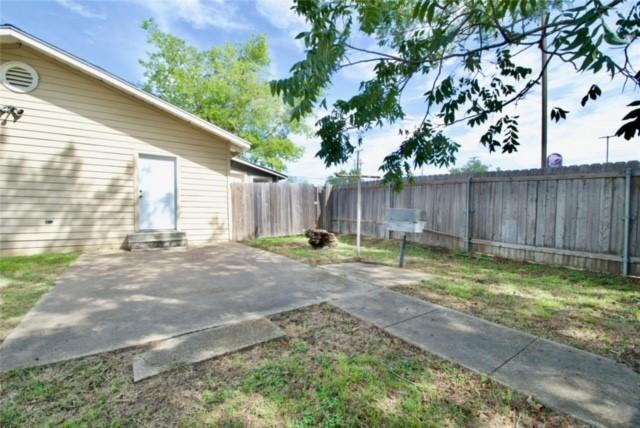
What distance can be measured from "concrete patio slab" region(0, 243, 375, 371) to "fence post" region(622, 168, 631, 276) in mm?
3762

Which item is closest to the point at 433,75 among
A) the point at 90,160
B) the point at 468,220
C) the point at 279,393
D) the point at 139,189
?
the point at 279,393

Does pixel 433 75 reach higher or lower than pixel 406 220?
higher

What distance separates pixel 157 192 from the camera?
6.62 meters

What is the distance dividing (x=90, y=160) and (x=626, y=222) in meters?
9.18

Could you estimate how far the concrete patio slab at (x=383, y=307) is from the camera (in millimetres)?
2723

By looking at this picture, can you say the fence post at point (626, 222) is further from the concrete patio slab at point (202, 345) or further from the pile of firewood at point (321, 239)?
the concrete patio slab at point (202, 345)

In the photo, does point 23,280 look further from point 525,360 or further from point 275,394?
point 525,360

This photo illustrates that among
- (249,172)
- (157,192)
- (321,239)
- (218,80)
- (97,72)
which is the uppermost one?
(218,80)

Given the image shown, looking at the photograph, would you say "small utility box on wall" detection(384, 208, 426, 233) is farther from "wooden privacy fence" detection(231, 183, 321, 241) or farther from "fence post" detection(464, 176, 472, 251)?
"wooden privacy fence" detection(231, 183, 321, 241)

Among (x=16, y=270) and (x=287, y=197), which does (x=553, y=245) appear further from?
(x=16, y=270)

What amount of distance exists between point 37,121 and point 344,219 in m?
7.46

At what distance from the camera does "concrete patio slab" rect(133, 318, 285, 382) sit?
6.26 feet

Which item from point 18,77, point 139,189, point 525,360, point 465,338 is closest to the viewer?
point 525,360

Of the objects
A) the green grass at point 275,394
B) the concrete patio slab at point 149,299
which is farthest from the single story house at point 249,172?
the green grass at point 275,394
